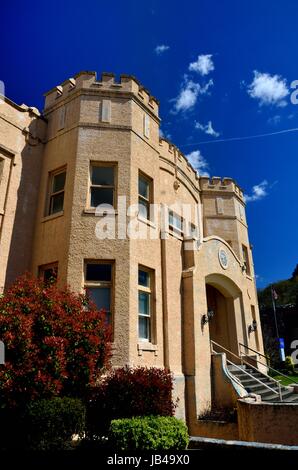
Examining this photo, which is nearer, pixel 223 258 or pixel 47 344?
pixel 47 344

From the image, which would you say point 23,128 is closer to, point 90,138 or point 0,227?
point 90,138

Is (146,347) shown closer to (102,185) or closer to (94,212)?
(94,212)

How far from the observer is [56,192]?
11.9 metres

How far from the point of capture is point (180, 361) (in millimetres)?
11023

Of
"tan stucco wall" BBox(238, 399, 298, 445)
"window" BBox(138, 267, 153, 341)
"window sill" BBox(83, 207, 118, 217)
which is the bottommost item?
"tan stucco wall" BBox(238, 399, 298, 445)

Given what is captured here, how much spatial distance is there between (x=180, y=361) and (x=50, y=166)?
7898 mm

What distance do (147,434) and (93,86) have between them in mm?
11016

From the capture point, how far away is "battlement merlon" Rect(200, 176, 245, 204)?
778 inches

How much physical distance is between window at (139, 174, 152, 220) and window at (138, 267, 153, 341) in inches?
81.6

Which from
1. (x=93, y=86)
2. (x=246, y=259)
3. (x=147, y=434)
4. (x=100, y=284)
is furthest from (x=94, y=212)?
(x=246, y=259)

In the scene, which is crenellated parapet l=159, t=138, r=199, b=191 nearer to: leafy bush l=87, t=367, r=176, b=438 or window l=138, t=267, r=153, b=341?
window l=138, t=267, r=153, b=341

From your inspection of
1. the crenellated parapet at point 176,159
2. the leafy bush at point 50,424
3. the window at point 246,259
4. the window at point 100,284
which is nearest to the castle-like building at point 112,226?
the window at point 100,284

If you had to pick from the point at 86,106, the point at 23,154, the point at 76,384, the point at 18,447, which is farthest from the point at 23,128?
the point at 18,447

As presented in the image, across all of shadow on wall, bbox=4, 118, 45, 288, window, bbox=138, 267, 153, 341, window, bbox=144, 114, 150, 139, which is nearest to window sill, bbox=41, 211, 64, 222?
shadow on wall, bbox=4, 118, 45, 288
